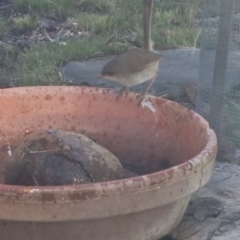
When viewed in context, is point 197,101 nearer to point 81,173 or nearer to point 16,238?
point 81,173

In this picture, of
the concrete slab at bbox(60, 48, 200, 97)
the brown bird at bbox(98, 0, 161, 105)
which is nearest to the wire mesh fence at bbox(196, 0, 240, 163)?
the concrete slab at bbox(60, 48, 200, 97)

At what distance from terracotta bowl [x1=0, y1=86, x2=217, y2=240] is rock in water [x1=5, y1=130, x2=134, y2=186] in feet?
0.85

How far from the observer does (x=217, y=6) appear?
4.14 metres

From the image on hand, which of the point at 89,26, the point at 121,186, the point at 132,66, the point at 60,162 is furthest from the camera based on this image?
the point at 89,26

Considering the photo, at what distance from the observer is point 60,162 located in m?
2.57

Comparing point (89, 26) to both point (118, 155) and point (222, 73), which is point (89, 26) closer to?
point (222, 73)

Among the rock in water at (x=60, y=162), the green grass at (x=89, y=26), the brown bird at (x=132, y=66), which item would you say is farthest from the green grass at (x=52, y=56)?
the rock in water at (x=60, y=162)

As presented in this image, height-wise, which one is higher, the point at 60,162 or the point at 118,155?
the point at 60,162

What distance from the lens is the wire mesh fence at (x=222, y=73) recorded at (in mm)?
3951

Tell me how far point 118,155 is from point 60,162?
63 cm

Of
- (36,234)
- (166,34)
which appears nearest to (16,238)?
(36,234)

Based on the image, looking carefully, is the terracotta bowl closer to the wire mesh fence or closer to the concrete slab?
the wire mesh fence

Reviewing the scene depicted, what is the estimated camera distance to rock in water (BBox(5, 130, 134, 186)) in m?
2.56

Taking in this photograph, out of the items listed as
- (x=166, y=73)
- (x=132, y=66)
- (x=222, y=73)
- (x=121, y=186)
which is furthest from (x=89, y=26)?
(x=121, y=186)
